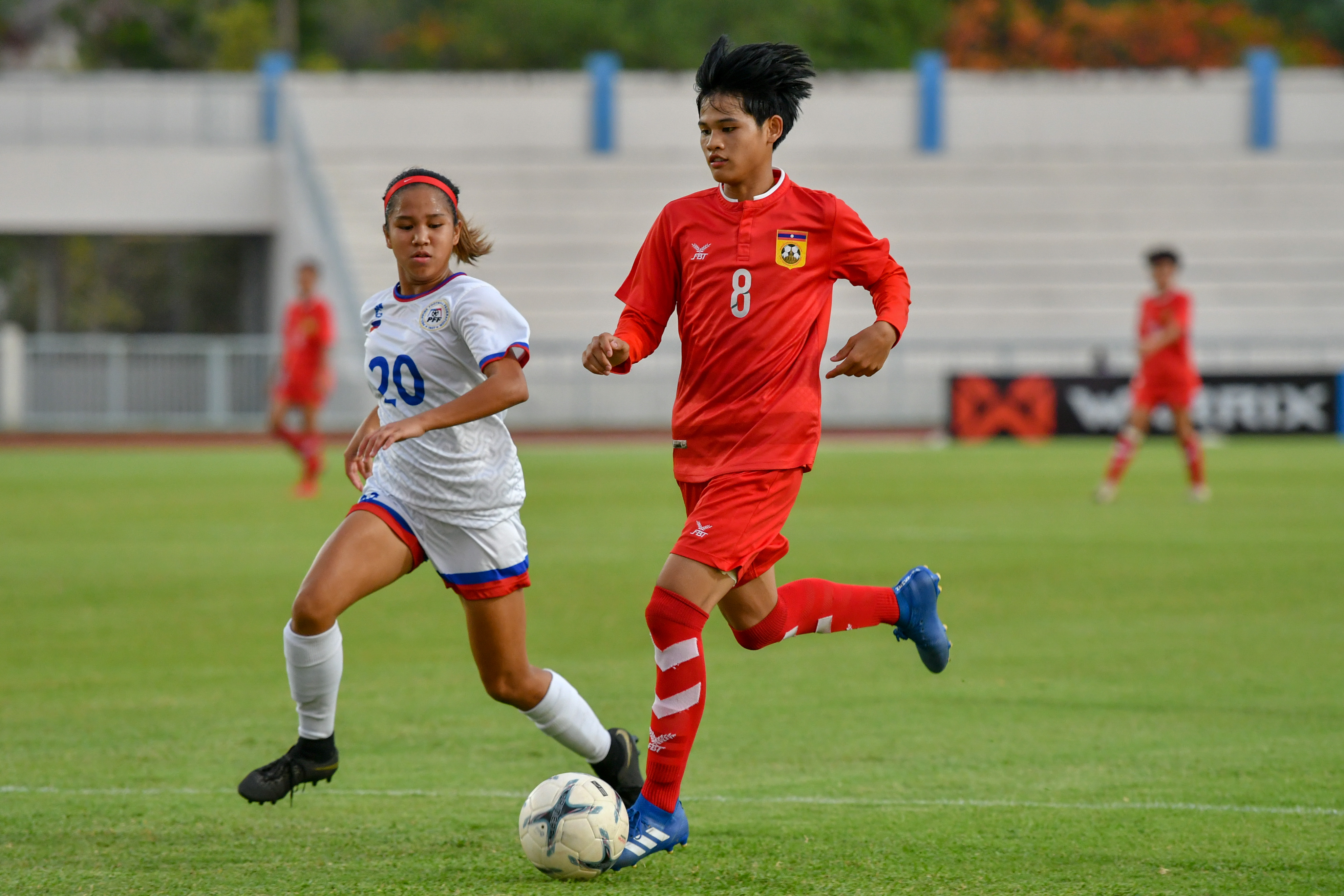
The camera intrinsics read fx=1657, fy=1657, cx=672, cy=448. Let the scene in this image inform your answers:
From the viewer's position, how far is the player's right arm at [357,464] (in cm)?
485

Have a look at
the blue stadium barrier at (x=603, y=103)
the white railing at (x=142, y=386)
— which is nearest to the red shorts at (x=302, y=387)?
the white railing at (x=142, y=386)

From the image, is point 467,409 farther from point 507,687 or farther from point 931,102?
point 931,102

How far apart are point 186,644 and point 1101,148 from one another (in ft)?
106

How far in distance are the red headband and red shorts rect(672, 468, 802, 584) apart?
3.95 feet

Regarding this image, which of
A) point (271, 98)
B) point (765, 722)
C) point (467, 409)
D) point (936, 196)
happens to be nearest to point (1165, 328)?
point (765, 722)

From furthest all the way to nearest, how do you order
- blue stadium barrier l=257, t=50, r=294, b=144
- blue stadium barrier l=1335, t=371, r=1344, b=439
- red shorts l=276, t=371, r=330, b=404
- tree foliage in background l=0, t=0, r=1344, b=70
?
tree foliage in background l=0, t=0, r=1344, b=70, blue stadium barrier l=257, t=50, r=294, b=144, blue stadium barrier l=1335, t=371, r=1344, b=439, red shorts l=276, t=371, r=330, b=404

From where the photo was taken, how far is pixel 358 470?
488 cm

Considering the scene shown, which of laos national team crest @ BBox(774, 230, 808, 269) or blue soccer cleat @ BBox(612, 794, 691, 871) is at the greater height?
laos national team crest @ BBox(774, 230, 808, 269)

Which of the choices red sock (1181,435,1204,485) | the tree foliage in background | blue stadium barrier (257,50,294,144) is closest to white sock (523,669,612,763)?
red sock (1181,435,1204,485)

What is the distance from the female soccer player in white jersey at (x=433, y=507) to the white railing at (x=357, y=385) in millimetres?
23696

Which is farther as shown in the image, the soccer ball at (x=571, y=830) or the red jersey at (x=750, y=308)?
the red jersey at (x=750, y=308)

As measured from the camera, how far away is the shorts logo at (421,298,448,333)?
508cm

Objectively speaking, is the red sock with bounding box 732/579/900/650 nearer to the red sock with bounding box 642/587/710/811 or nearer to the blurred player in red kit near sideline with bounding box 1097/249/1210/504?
the red sock with bounding box 642/587/710/811

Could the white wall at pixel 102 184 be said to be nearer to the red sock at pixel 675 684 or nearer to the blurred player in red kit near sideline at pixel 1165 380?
the blurred player in red kit near sideline at pixel 1165 380
